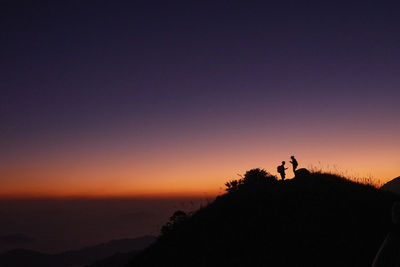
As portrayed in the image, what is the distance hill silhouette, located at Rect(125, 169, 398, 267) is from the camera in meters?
11.3

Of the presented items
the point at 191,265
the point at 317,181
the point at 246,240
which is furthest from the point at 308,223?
the point at 317,181

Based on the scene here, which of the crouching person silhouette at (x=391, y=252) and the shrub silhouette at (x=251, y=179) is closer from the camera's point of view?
the crouching person silhouette at (x=391, y=252)

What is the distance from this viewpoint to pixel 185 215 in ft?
74.1

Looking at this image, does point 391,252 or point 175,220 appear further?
point 175,220

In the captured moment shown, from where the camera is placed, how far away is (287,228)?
44.7ft

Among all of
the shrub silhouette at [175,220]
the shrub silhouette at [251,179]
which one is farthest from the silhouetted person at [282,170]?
the shrub silhouette at [175,220]

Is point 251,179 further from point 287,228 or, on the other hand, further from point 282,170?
point 287,228

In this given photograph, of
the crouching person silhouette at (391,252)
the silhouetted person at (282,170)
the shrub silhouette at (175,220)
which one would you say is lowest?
the shrub silhouette at (175,220)

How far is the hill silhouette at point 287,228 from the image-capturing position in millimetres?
11344

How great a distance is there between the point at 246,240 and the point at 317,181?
9.86m

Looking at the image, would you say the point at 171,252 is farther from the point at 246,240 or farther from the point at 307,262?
the point at 307,262

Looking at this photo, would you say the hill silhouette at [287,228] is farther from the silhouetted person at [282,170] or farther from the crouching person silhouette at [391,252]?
the crouching person silhouette at [391,252]

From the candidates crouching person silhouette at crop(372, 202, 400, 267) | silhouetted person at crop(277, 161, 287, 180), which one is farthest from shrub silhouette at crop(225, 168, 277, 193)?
crouching person silhouette at crop(372, 202, 400, 267)

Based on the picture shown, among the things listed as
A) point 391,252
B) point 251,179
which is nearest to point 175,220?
point 251,179
